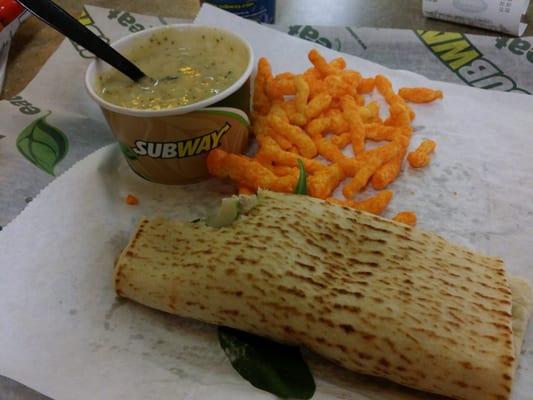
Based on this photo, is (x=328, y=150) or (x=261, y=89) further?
(x=261, y=89)

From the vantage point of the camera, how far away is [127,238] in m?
1.37

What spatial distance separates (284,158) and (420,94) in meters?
0.54

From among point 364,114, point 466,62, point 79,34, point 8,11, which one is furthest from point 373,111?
point 8,11

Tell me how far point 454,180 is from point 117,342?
960 millimetres

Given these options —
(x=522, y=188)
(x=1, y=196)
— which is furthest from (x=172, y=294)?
Result: (x=522, y=188)

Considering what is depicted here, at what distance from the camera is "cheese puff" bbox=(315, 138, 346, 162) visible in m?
1.48

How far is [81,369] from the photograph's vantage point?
3.52ft

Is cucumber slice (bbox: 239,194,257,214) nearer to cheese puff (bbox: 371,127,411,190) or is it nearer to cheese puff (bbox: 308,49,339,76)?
cheese puff (bbox: 371,127,411,190)

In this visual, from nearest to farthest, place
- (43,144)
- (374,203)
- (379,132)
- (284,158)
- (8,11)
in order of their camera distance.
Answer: (374,203) → (284,158) → (379,132) → (43,144) → (8,11)

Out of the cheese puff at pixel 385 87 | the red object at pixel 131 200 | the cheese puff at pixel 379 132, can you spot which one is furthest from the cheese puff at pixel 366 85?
the red object at pixel 131 200

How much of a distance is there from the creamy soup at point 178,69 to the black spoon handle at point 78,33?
0.16 feet

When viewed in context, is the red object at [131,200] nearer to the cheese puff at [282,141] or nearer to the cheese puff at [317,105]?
the cheese puff at [282,141]

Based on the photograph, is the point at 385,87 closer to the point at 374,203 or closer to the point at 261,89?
the point at 261,89

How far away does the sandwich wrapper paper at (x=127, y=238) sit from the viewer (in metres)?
1.06
